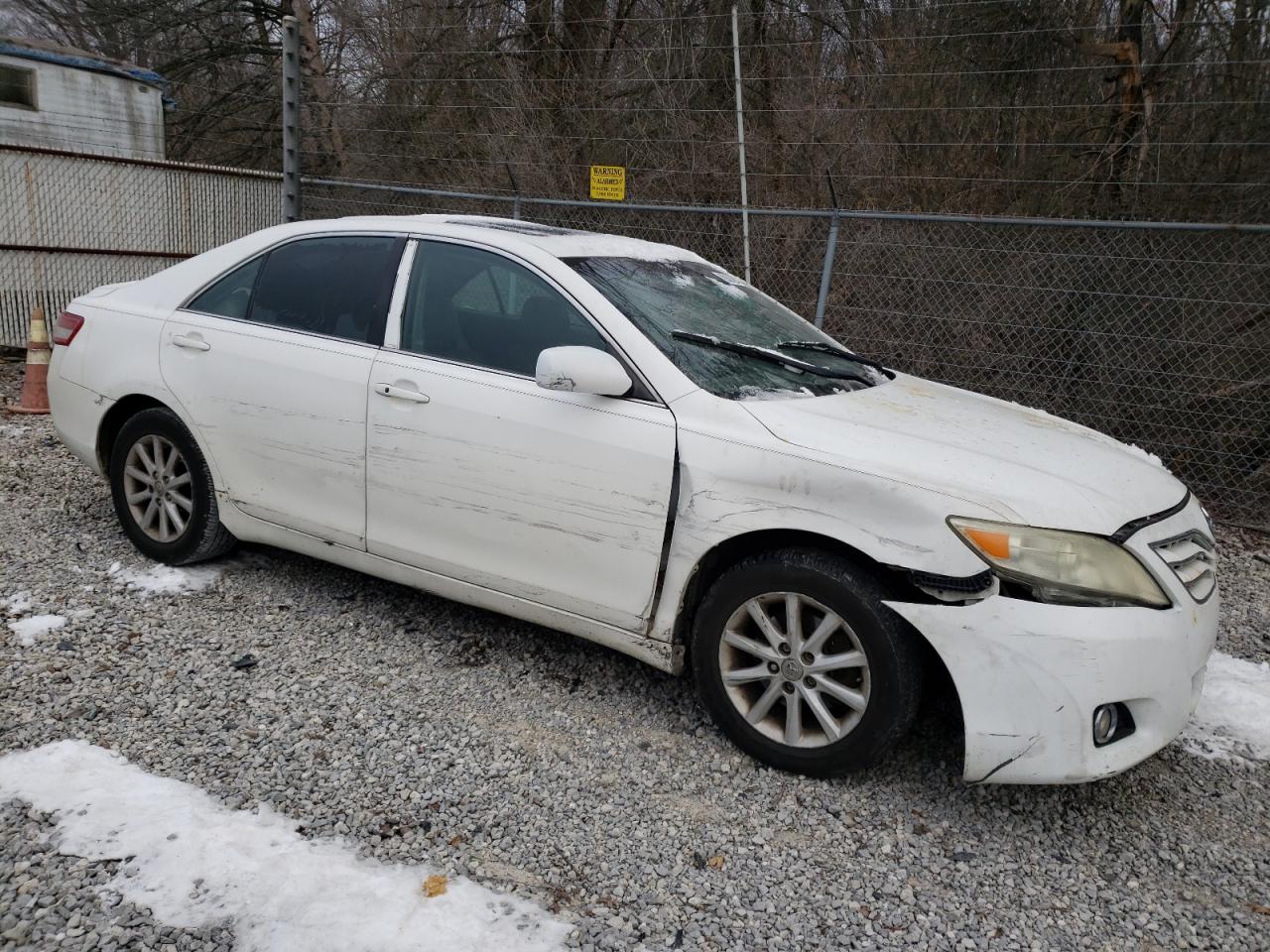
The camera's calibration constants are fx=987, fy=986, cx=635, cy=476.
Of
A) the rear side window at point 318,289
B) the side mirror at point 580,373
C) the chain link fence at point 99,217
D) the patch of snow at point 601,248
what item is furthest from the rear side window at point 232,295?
the chain link fence at point 99,217

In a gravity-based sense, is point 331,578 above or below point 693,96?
below

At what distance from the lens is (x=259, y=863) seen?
2.61 metres

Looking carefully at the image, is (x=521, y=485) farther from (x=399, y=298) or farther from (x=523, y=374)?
(x=399, y=298)

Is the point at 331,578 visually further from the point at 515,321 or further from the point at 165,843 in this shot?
the point at 165,843

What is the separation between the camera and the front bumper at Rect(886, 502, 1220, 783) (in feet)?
9.00

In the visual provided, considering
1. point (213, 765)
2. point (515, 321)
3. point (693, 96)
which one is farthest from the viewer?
point (693, 96)

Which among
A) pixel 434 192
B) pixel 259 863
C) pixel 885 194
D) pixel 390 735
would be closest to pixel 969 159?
pixel 885 194

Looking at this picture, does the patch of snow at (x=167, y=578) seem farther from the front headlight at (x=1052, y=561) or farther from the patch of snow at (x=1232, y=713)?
the patch of snow at (x=1232, y=713)

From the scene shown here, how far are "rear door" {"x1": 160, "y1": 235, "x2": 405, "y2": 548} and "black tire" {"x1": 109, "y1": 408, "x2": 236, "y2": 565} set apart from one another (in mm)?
146

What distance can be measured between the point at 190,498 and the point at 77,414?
31.3 inches

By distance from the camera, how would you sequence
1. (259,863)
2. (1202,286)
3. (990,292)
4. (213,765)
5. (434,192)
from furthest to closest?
1. (434,192)
2. (990,292)
3. (1202,286)
4. (213,765)
5. (259,863)

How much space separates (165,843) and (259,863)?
274 millimetres

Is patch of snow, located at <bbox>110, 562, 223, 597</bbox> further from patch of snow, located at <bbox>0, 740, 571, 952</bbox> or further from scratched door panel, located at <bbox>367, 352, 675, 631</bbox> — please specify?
patch of snow, located at <bbox>0, 740, 571, 952</bbox>

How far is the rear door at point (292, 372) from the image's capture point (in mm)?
3846
